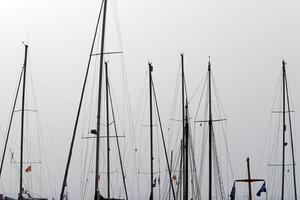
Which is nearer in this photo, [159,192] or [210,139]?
[210,139]

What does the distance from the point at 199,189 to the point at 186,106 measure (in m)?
10.2

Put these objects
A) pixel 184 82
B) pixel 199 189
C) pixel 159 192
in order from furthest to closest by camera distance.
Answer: pixel 159 192, pixel 199 189, pixel 184 82

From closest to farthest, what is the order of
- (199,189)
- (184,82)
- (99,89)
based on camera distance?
(99,89), (184,82), (199,189)

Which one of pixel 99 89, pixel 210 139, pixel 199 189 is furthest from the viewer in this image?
pixel 199 189

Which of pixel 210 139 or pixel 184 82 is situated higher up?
pixel 184 82

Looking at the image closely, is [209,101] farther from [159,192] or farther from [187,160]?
[159,192]

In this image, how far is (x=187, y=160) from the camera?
56125 millimetres

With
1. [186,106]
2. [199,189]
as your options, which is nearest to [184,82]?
[186,106]

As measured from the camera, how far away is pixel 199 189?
64.4 meters

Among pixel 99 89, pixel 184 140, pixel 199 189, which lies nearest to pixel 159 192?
Result: pixel 199 189

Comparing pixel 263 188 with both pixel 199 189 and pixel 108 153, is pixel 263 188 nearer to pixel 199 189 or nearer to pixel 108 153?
pixel 199 189

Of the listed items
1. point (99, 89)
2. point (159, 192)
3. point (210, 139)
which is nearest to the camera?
point (99, 89)

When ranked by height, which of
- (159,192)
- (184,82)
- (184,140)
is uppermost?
(184,82)

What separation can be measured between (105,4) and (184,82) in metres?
18.7
